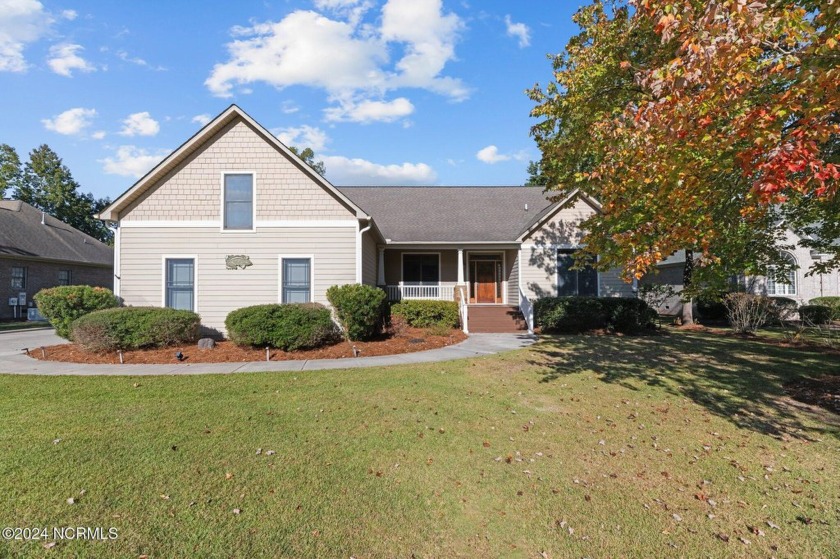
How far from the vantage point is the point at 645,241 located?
6.68 metres

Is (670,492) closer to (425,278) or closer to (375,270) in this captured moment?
(375,270)

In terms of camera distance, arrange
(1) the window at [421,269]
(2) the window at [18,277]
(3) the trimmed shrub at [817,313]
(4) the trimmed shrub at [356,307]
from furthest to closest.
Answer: (2) the window at [18,277] → (1) the window at [421,269] → (3) the trimmed shrub at [817,313] → (4) the trimmed shrub at [356,307]

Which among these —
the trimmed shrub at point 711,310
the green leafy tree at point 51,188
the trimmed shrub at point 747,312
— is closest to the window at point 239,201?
the trimmed shrub at point 747,312

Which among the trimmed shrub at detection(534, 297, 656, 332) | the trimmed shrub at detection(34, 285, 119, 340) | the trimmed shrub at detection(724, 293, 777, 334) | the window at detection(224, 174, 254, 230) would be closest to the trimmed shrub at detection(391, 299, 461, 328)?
the trimmed shrub at detection(534, 297, 656, 332)

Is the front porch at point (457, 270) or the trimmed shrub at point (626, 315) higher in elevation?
the front porch at point (457, 270)

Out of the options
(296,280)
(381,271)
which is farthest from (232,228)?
(381,271)

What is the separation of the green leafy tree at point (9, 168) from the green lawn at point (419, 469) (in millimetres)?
49889

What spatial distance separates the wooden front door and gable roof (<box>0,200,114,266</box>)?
80.1 feet

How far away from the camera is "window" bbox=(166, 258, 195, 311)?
1247 centimetres

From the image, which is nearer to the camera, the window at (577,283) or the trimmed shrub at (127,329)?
the trimmed shrub at (127,329)

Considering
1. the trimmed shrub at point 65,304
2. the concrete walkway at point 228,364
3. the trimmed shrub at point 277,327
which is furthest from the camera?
the trimmed shrub at point 65,304

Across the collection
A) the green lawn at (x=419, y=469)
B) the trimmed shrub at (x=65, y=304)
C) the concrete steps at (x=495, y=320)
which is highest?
the trimmed shrub at (x=65, y=304)

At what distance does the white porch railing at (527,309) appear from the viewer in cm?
1445

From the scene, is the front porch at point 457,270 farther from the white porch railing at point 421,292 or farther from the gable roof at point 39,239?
the gable roof at point 39,239
